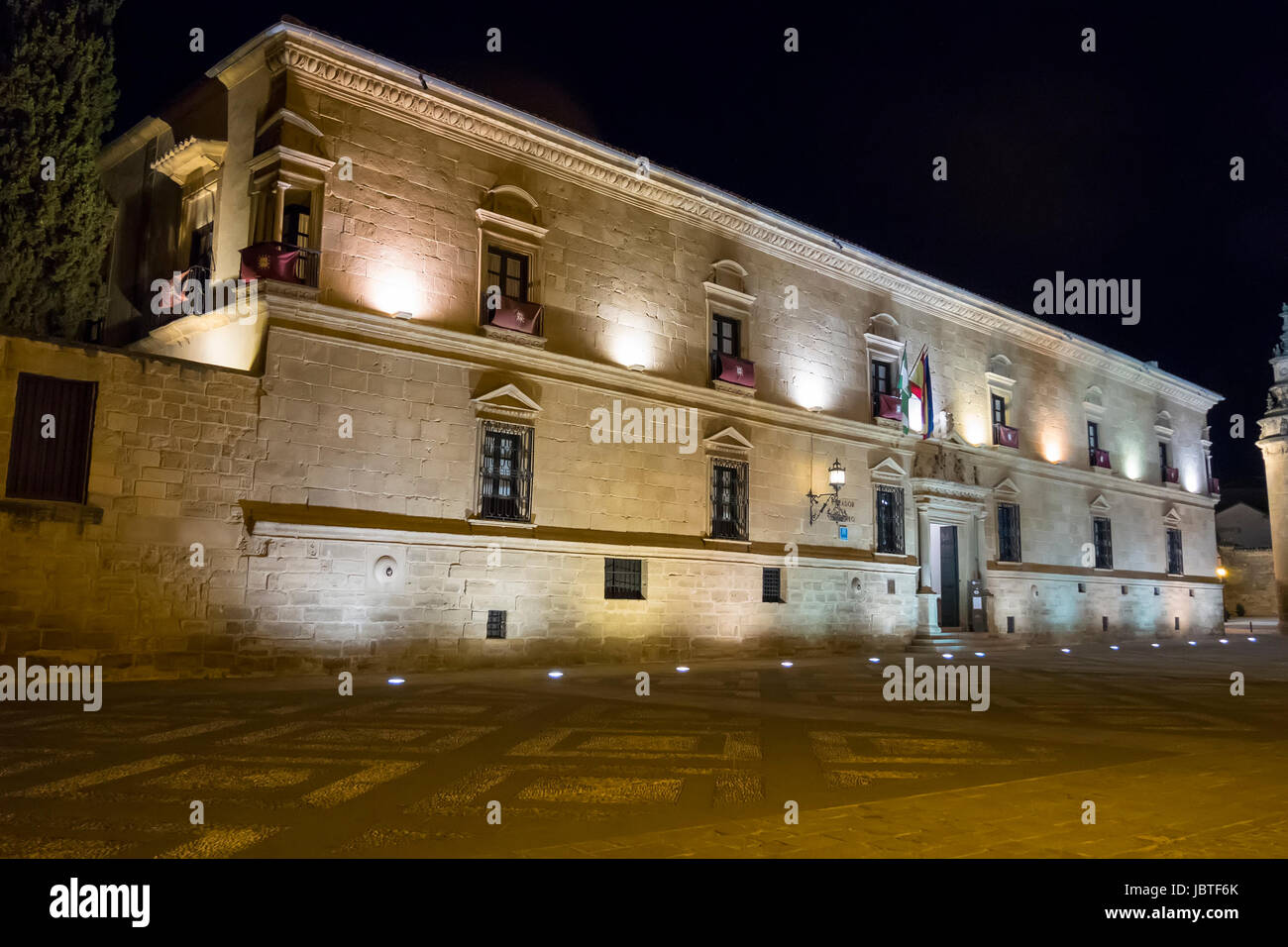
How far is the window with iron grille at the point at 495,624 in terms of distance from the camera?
17.6m

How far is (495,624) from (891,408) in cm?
1322

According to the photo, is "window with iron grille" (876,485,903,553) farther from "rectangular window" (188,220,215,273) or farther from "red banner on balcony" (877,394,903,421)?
"rectangular window" (188,220,215,273)

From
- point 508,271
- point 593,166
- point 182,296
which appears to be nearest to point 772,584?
point 508,271

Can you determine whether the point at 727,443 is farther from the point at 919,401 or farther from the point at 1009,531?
the point at 1009,531

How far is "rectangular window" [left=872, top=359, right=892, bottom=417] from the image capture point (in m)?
25.8

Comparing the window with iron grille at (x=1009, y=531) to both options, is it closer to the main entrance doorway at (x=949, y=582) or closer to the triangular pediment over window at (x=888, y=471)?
the main entrance doorway at (x=949, y=582)

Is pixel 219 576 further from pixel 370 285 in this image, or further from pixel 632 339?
pixel 632 339

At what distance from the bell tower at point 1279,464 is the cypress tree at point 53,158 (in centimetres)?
3992

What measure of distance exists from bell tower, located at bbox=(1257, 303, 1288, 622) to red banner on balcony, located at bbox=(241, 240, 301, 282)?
3705 cm

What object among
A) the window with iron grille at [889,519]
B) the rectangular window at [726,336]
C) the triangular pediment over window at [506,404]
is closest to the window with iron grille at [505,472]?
the triangular pediment over window at [506,404]

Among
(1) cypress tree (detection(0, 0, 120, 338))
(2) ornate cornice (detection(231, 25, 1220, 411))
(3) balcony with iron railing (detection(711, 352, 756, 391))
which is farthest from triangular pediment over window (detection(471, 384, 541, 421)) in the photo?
(1) cypress tree (detection(0, 0, 120, 338))
